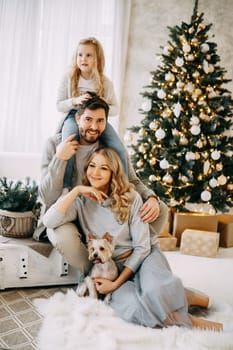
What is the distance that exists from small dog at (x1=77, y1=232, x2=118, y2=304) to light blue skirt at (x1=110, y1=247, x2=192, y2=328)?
0.33 ft

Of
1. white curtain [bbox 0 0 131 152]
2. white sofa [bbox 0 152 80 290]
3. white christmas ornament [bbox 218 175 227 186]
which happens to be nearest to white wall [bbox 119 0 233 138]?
white curtain [bbox 0 0 131 152]

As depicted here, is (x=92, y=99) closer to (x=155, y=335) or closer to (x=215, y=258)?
(x=155, y=335)

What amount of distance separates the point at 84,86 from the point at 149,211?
0.84 meters

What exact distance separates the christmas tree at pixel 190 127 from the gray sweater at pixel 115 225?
4.02ft

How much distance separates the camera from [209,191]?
3.45 meters

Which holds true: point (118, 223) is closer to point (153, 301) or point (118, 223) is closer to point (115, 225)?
point (115, 225)

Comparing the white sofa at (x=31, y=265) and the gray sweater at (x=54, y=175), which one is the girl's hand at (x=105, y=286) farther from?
the gray sweater at (x=54, y=175)

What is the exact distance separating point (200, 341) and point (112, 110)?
4.85ft

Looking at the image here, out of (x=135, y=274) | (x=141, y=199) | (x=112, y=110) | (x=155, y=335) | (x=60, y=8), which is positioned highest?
(x=60, y=8)

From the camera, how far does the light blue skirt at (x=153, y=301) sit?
199cm

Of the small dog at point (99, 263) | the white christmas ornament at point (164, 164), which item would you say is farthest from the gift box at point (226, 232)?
the small dog at point (99, 263)

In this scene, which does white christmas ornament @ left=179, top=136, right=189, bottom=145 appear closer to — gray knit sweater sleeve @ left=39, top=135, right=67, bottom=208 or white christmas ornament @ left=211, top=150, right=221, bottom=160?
white christmas ornament @ left=211, top=150, right=221, bottom=160

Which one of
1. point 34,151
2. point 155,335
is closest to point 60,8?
point 34,151

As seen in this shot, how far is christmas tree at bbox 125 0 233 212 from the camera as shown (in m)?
3.44
